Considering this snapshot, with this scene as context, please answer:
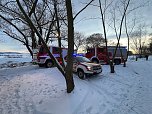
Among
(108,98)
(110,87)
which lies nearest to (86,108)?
(108,98)

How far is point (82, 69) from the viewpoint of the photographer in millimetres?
16984

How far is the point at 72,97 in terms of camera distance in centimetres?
1124

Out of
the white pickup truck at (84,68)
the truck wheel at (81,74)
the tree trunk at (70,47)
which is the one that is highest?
the tree trunk at (70,47)

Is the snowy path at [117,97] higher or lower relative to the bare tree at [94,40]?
lower

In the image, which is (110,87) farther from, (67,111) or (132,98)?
(67,111)

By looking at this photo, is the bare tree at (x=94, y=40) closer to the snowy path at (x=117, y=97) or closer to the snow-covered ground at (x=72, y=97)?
the snowy path at (x=117, y=97)

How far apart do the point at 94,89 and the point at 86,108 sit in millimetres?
3312

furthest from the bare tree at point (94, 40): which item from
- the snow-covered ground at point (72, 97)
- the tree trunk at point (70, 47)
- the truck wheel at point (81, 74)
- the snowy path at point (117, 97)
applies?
the tree trunk at point (70, 47)

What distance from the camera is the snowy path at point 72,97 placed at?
33.4 feet

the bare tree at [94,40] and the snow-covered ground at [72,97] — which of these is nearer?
the snow-covered ground at [72,97]

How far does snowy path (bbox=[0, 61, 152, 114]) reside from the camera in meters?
10.2

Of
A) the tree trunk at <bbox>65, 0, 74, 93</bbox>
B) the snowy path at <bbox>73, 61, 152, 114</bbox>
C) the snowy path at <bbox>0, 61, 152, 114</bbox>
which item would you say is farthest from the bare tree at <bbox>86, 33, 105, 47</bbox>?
the tree trunk at <bbox>65, 0, 74, 93</bbox>

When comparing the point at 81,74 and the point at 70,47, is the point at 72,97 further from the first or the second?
the point at 81,74

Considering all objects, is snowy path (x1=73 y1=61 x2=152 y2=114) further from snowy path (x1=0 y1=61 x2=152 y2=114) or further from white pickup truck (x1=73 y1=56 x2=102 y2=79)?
white pickup truck (x1=73 y1=56 x2=102 y2=79)
